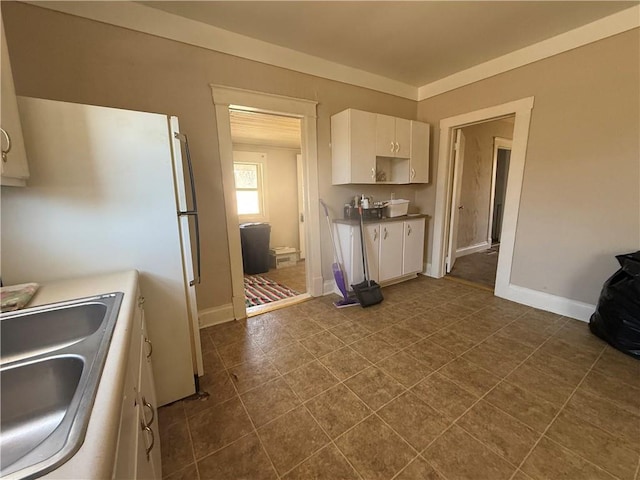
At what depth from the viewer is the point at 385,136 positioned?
3.15 meters

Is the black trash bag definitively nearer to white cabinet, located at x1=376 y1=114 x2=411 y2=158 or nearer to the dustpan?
the dustpan

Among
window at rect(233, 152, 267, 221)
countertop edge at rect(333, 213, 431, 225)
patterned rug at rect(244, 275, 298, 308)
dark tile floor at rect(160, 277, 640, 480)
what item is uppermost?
window at rect(233, 152, 267, 221)

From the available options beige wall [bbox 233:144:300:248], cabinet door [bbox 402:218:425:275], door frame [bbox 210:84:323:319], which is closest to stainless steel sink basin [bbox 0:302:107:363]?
door frame [bbox 210:84:323:319]

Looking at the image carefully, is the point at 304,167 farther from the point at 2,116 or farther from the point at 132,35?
the point at 2,116

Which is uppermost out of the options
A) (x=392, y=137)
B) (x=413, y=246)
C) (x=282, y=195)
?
(x=392, y=137)

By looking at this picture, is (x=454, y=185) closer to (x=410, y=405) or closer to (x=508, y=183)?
Answer: (x=508, y=183)

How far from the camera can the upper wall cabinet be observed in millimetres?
2932

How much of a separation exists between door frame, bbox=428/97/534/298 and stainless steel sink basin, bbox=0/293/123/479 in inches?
137

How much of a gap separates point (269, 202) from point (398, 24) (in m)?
3.62

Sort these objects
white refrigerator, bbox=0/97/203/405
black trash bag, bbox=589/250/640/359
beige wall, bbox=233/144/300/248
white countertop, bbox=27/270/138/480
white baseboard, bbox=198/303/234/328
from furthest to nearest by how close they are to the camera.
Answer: beige wall, bbox=233/144/300/248 < white baseboard, bbox=198/303/234/328 < black trash bag, bbox=589/250/640/359 < white refrigerator, bbox=0/97/203/405 < white countertop, bbox=27/270/138/480

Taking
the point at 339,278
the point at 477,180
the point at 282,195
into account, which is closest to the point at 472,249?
the point at 477,180

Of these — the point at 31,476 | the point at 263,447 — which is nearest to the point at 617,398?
the point at 263,447

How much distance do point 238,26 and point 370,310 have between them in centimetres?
290

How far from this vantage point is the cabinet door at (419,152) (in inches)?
134
